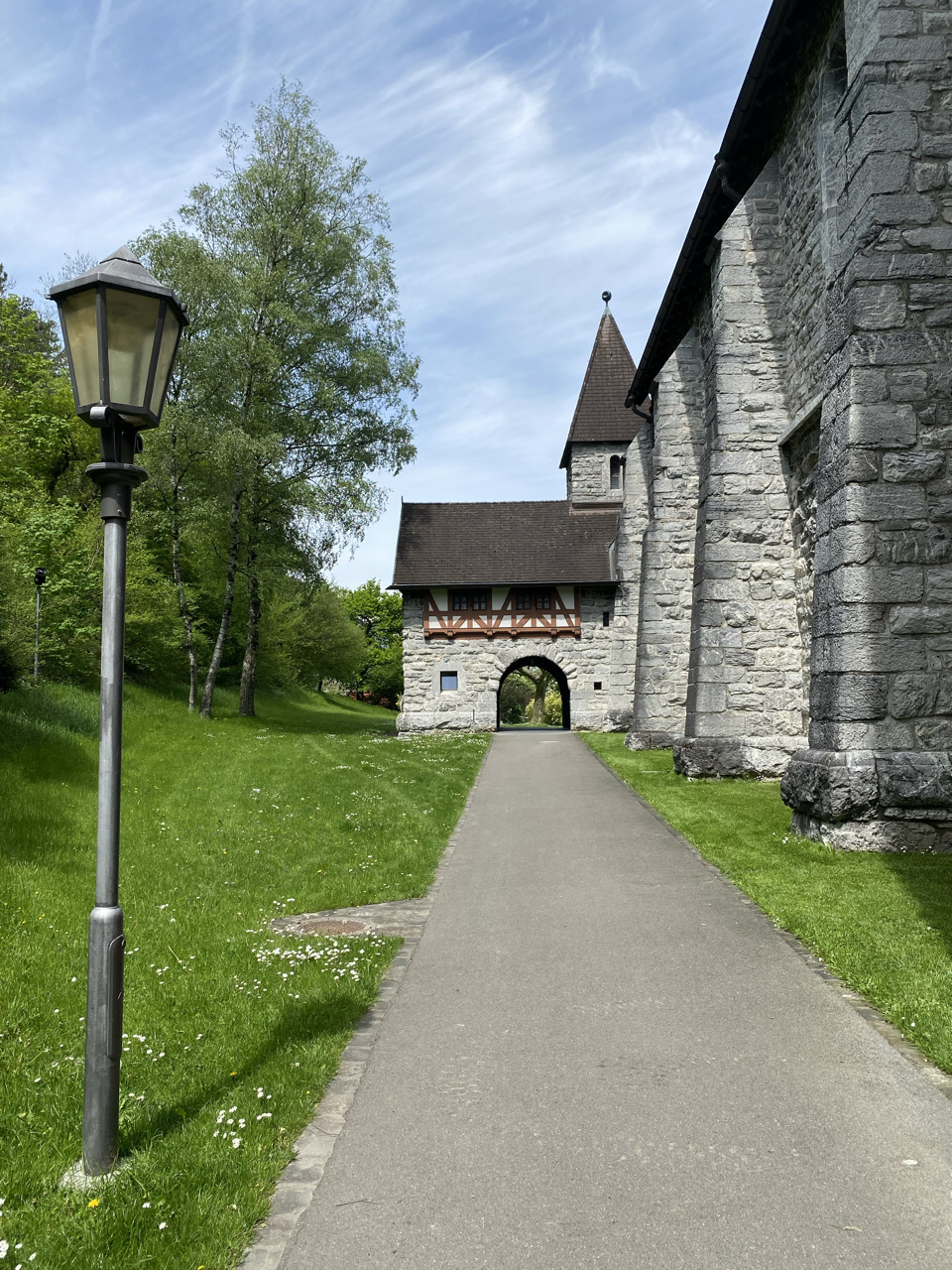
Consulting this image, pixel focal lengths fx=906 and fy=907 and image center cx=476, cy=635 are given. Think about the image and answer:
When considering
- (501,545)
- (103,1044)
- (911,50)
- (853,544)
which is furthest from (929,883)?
(501,545)

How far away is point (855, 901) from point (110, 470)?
219 inches

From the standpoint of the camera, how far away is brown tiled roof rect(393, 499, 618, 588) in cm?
2983

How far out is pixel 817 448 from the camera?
38.8 ft

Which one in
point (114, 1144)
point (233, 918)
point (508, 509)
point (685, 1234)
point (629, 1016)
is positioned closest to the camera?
point (685, 1234)

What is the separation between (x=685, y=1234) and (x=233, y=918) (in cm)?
457

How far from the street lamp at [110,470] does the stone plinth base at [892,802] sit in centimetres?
651

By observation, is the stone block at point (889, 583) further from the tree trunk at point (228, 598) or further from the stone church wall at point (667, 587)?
the tree trunk at point (228, 598)

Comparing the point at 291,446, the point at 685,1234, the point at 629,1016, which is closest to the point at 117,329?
the point at 685,1234

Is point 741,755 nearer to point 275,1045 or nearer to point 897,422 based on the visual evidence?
point 897,422

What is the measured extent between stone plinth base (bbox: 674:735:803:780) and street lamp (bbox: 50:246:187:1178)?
10735 millimetres

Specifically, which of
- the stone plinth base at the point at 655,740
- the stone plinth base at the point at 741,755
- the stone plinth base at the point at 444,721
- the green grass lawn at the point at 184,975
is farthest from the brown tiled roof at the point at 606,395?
the green grass lawn at the point at 184,975

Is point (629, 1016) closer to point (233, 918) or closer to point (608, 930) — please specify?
point (608, 930)

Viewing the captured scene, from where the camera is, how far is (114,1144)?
3.15m

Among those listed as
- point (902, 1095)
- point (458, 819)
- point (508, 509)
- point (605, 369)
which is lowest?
point (458, 819)
